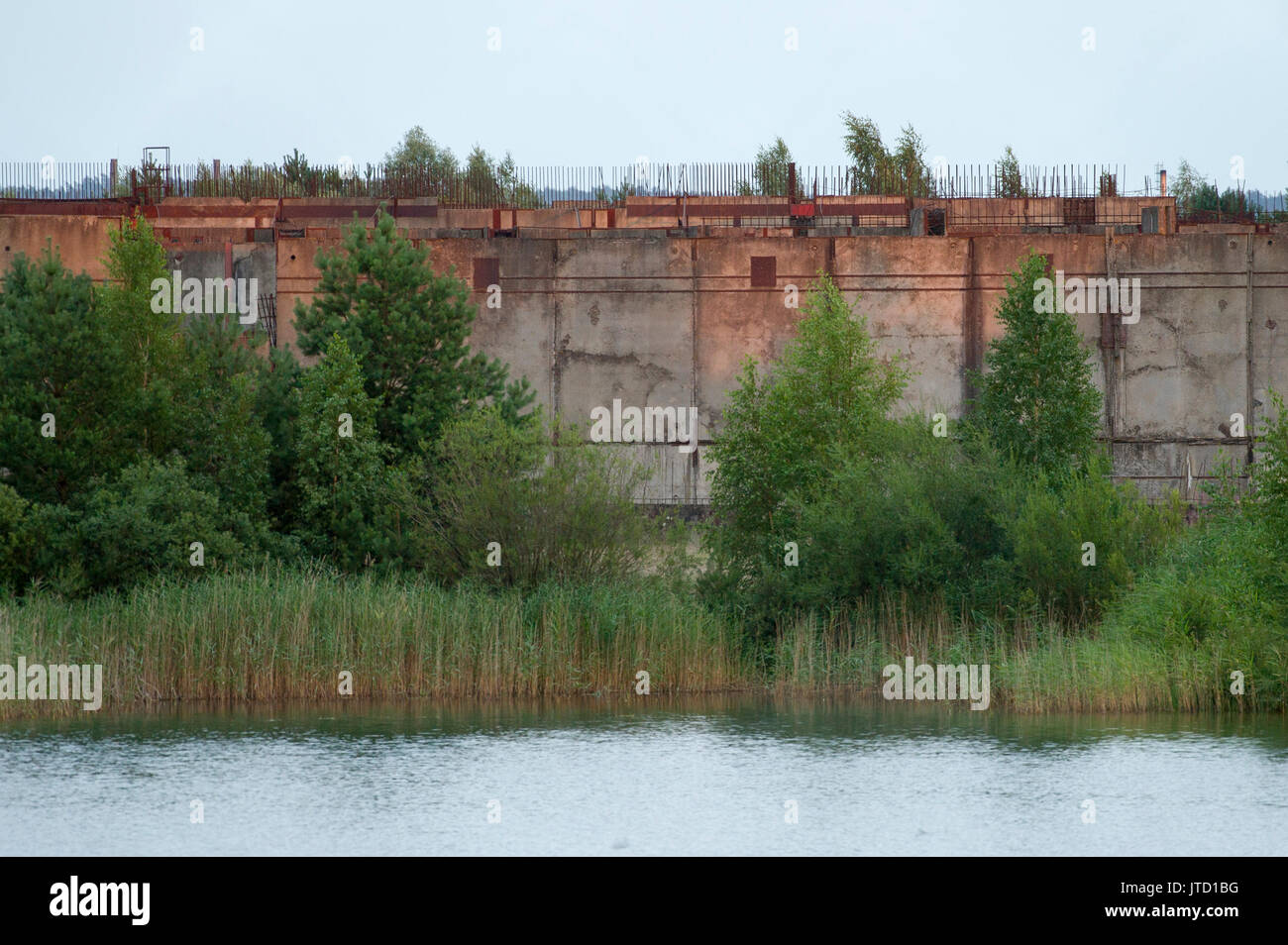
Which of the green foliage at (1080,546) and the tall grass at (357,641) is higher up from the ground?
the green foliage at (1080,546)

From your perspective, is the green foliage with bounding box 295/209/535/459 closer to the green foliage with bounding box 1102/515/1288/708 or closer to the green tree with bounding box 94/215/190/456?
the green tree with bounding box 94/215/190/456

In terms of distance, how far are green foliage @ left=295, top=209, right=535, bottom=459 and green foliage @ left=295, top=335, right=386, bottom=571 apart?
593 millimetres

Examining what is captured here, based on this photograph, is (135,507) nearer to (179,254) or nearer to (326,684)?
(326,684)

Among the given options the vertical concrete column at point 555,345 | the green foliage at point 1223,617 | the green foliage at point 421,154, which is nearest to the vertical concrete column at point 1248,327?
the green foliage at point 1223,617

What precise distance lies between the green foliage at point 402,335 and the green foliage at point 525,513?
1478 millimetres

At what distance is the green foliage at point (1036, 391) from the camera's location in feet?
84.1

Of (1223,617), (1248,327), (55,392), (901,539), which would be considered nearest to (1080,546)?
(901,539)

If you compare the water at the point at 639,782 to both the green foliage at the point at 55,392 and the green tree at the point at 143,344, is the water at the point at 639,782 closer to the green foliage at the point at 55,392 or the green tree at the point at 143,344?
the green foliage at the point at 55,392

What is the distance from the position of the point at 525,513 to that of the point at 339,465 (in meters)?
3.11

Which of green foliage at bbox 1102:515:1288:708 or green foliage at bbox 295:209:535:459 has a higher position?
green foliage at bbox 295:209:535:459

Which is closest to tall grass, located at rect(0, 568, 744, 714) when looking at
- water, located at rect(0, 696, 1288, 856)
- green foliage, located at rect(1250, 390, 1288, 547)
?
water, located at rect(0, 696, 1288, 856)

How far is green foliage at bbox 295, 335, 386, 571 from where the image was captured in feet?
80.3

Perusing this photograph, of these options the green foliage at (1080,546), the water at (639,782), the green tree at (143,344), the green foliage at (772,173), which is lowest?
the water at (639,782)

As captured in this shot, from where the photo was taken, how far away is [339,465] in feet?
81.4
